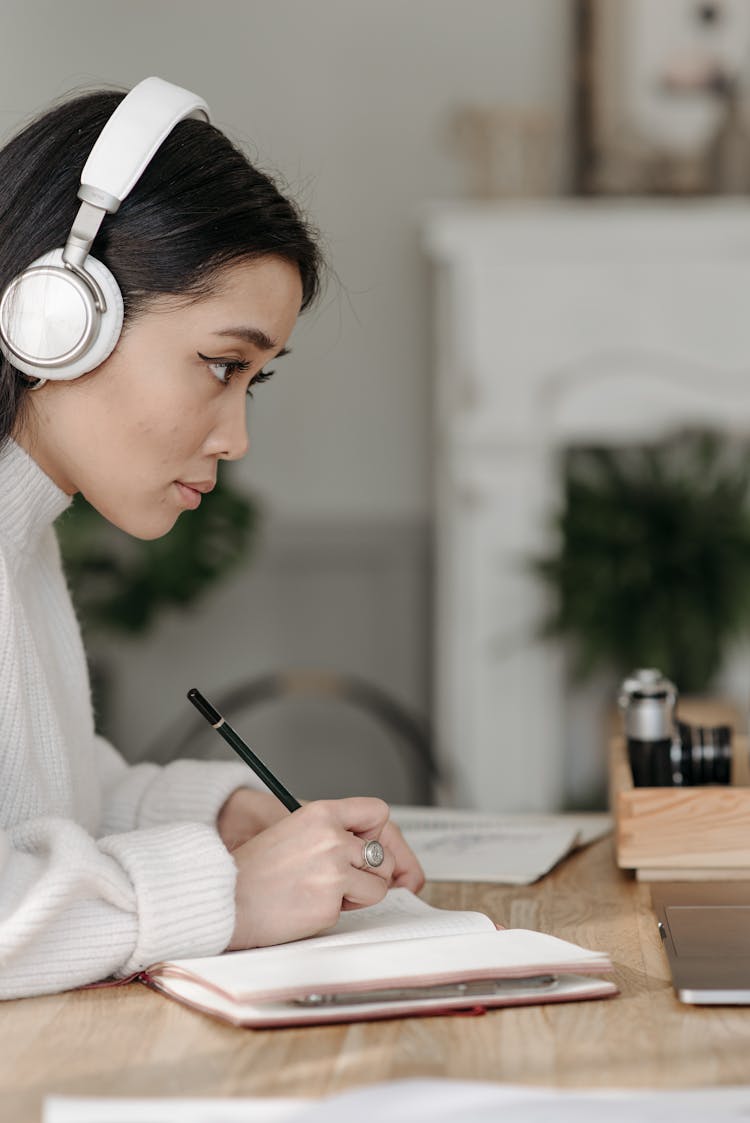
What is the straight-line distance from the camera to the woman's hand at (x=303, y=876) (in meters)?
0.91

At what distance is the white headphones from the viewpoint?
→ 0.96 metres

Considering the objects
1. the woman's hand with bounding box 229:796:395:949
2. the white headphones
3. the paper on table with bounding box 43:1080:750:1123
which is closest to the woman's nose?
the white headphones

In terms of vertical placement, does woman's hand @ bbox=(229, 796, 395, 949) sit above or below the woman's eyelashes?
below

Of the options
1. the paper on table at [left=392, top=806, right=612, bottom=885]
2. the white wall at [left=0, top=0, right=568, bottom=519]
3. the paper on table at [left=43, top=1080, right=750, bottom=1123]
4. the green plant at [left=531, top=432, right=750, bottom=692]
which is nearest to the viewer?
the paper on table at [left=43, top=1080, right=750, bottom=1123]

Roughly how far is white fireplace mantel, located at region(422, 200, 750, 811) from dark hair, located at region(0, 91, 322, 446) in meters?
1.76

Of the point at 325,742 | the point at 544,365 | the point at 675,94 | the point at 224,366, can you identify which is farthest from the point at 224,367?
the point at 325,742

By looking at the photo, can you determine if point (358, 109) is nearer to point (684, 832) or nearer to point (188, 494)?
point (188, 494)

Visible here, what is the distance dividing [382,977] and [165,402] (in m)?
0.42

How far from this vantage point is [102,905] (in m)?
0.88

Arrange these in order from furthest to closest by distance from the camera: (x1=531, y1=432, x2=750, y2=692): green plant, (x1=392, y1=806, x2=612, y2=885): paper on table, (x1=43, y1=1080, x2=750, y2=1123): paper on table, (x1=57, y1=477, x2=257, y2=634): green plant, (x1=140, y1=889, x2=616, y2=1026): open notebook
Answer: (x1=57, y1=477, x2=257, y2=634): green plant, (x1=531, y1=432, x2=750, y2=692): green plant, (x1=392, y1=806, x2=612, y2=885): paper on table, (x1=140, y1=889, x2=616, y2=1026): open notebook, (x1=43, y1=1080, x2=750, y2=1123): paper on table

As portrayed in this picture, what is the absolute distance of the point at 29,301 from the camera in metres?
0.96

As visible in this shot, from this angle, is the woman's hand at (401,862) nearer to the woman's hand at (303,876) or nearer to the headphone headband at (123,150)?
the woman's hand at (303,876)

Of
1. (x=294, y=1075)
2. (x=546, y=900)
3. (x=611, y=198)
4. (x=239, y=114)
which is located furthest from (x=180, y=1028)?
(x=239, y=114)

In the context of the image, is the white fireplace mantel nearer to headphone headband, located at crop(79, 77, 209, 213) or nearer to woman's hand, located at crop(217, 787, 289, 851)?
woman's hand, located at crop(217, 787, 289, 851)
